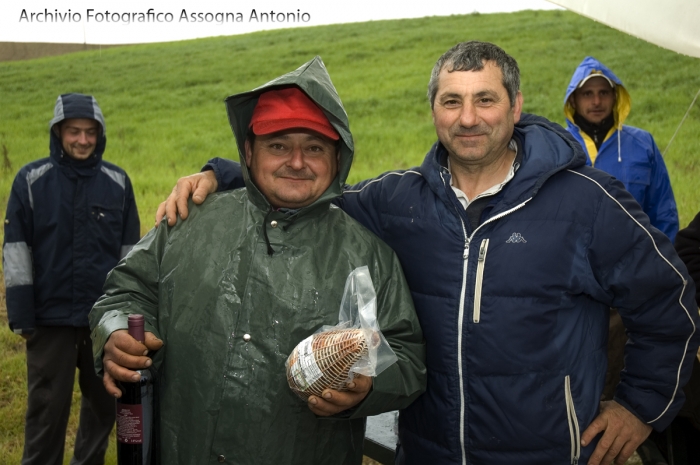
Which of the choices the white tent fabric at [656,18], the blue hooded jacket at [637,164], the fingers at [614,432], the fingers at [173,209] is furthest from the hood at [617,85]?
the fingers at [173,209]

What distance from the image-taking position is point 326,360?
4.77 feet

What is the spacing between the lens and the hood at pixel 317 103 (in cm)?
180

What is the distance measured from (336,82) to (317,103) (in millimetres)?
3715

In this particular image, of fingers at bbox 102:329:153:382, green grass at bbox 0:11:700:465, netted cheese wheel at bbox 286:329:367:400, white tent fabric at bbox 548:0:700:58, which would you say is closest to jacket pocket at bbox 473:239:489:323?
netted cheese wheel at bbox 286:329:367:400

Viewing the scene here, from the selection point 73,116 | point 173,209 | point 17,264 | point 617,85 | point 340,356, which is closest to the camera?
point 340,356

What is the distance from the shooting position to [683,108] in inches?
191

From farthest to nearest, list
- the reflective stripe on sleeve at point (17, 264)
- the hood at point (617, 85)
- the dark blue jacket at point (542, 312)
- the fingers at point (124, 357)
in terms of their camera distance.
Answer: the hood at point (617, 85) < the reflective stripe on sleeve at point (17, 264) < the dark blue jacket at point (542, 312) < the fingers at point (124, 357)

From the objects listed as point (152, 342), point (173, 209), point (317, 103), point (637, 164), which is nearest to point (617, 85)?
point (637, 164)

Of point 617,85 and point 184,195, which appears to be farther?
point 617,85

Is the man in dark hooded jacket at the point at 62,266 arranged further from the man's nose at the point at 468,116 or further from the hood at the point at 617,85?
the hood at the point at 617,85

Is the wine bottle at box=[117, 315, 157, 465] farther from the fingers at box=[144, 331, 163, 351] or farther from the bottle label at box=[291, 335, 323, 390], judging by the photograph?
the bottle label at box=[291, 335, 323, 390]

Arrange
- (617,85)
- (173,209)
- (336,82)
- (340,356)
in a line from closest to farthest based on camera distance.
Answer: (340,356) → (173,209) → (617,85) → (336,82)

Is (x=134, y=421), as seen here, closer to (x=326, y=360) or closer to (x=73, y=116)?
(x=326, y=360)

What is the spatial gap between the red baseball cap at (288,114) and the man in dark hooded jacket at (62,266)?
199cm
